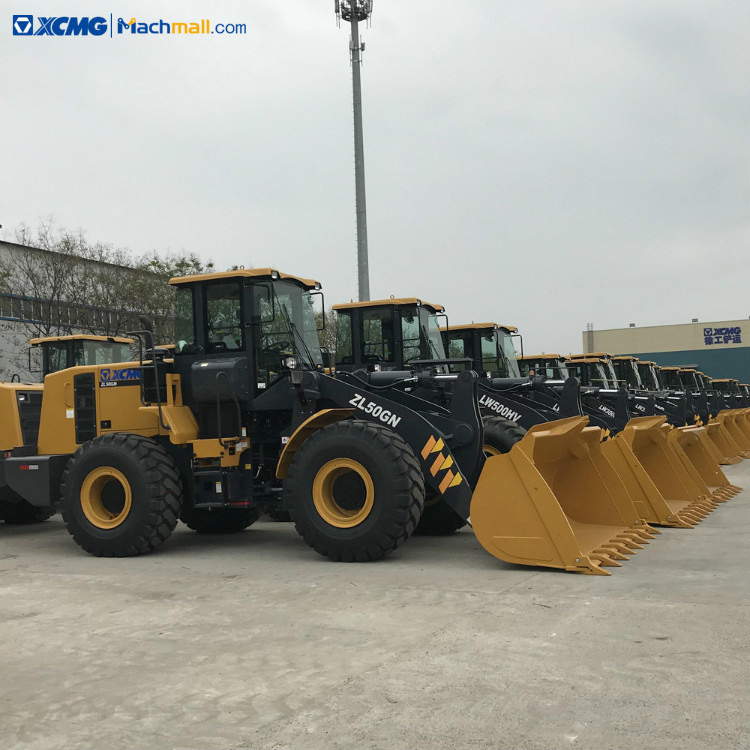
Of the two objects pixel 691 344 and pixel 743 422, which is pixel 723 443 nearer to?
pixel 743 422

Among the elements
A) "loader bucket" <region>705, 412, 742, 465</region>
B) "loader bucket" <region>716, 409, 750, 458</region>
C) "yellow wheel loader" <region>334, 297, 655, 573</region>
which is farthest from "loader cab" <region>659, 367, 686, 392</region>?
"yellow wheel loader" <region>334, 297, 655, 573</region>

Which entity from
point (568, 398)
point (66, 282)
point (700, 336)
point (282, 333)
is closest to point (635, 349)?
point (700, 336)

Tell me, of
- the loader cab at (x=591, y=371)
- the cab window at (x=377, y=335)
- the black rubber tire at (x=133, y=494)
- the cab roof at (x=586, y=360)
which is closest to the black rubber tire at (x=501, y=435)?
the cab window at (x=377, y=335)

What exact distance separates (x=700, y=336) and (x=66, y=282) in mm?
48743

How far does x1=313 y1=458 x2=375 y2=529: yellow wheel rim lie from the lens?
8023 millimetres

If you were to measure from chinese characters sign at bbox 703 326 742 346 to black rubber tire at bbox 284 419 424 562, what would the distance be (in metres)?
59.9

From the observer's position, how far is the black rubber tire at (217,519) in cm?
1046

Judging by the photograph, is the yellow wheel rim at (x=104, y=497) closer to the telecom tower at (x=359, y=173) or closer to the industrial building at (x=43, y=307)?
the telecom tower at (x=359, y=173)

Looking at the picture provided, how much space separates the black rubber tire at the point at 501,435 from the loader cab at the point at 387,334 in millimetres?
2558

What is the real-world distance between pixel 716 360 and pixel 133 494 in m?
60.0

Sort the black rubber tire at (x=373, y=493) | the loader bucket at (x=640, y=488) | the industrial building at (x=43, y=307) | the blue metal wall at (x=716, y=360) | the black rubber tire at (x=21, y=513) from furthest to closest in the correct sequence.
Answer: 1. the blue metal wall at (x=716, y=360)
2. the industrial building at (x=43, y=307)
3. the black rubber tire at (x=21, y=513)
4. the loader bucket at (x=640, y=488)
5. the black rubber tire at (x=373, y=493)

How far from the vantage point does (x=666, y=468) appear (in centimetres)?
1131

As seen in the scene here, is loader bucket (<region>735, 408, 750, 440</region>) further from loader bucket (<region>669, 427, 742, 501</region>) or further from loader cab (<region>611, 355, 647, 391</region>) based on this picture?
loader bucket (<region>669, 427, 742, 501</region>)

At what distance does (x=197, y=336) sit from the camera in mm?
9367
